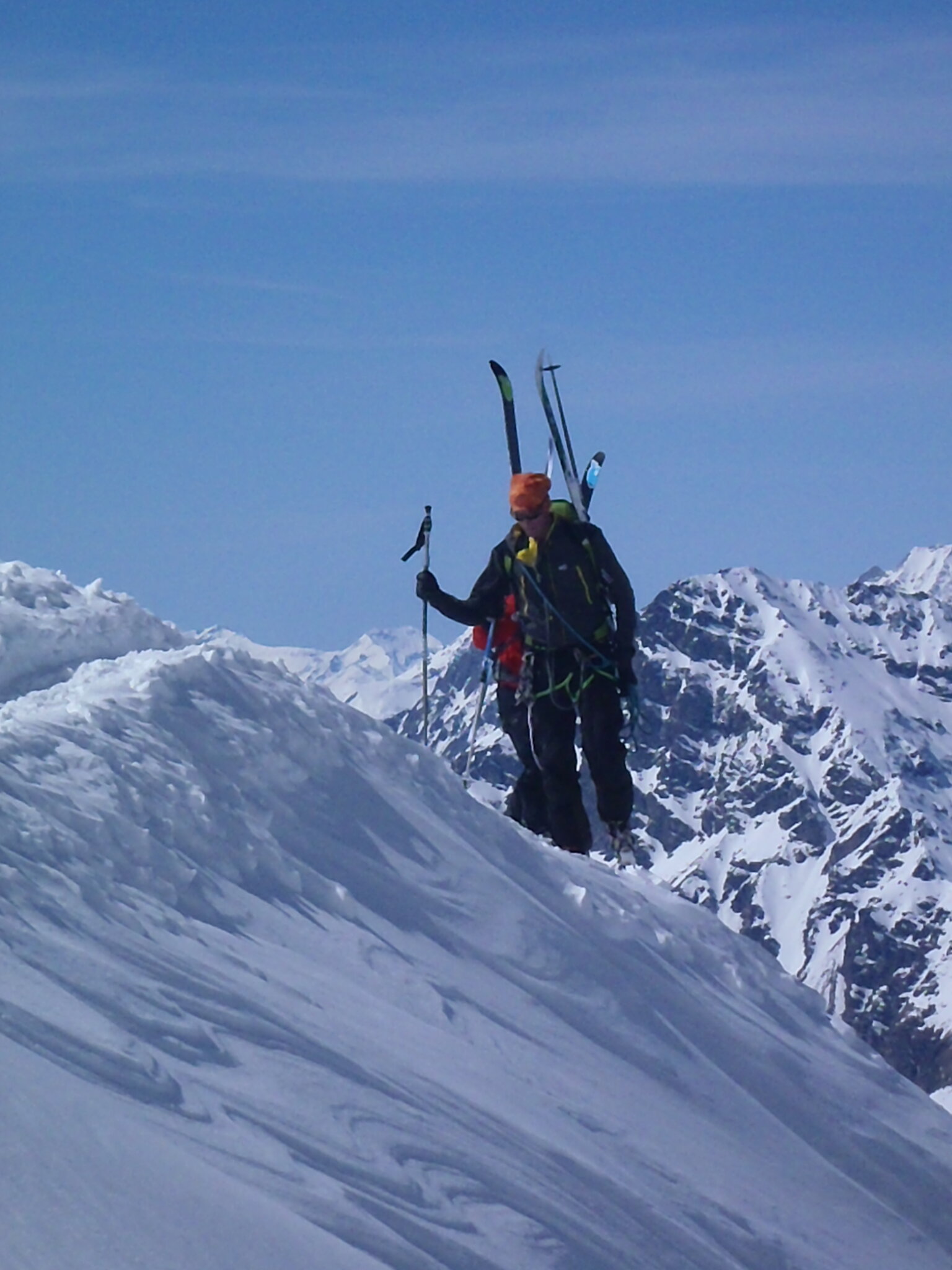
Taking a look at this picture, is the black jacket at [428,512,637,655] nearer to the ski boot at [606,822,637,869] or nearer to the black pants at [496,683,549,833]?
the black pants at [496,683,549,833]

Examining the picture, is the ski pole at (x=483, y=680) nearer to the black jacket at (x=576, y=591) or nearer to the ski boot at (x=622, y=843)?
the black jacket at (x=576, y=591)

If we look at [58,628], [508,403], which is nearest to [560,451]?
[508,403]

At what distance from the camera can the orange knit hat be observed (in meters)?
11.8

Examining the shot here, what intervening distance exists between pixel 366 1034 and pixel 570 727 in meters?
5.33

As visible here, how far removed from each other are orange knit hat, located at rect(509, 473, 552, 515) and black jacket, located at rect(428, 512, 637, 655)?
0.62 feet

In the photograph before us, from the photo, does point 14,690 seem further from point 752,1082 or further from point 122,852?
point 752,1082

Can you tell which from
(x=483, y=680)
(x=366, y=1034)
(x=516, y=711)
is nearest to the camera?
(x=366, y=1034)

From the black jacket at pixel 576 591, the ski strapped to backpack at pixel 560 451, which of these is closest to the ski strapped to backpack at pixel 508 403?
the ski strapped to backpack at pixel 560 451

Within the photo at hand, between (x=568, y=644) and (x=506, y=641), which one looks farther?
(x=506, y=641)

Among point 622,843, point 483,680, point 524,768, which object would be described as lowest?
point 622,843

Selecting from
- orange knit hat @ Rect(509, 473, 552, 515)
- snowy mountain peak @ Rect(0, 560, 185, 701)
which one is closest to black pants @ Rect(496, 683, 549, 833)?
orange knit hat @ Rect(509, 473, 552, 515)

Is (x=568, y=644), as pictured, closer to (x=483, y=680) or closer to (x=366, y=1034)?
(x=483, y=680)

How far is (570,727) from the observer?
1215 centimetres

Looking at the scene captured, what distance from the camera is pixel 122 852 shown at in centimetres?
725
